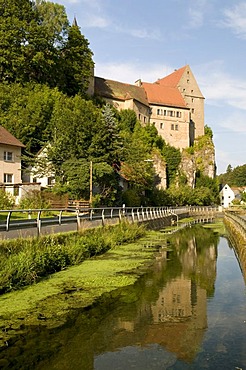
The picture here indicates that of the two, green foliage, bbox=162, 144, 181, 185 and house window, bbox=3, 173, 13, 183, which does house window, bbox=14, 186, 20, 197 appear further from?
green foliage, bbox=162, 144, 181, 185

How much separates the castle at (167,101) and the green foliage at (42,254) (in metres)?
71.9

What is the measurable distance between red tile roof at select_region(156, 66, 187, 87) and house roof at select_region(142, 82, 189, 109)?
3.14m

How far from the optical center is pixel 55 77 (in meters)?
71.0

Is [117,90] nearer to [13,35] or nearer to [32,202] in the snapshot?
[13,35]

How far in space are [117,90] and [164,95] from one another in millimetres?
15220

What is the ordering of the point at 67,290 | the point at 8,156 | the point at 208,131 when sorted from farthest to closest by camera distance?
the point at 208,131 → the point at 8,156 → the point at 67,290

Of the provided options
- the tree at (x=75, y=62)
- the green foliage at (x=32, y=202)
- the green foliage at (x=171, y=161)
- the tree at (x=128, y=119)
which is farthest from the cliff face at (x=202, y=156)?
the green foliage at (x=32, y=202)

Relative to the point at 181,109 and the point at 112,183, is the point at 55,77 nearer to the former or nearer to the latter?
the point at 112,183

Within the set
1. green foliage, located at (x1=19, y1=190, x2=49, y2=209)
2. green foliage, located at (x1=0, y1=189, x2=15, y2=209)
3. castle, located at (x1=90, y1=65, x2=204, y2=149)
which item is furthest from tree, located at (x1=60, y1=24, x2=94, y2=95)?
green foliage, located at (x1=0, y1=189, x2=15, y2=209)

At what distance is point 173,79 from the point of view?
113m

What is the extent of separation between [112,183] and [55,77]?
1270 inches

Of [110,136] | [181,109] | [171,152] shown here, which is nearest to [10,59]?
[110,136]

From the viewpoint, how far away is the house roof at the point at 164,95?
339ft

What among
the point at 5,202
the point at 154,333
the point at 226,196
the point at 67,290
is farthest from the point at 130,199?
the point at 226,196
